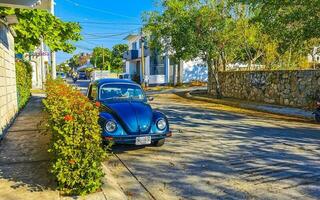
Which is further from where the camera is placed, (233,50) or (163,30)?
(163,30)

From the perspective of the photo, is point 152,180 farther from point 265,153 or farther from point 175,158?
point 265,153

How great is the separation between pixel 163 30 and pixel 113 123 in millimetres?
19563

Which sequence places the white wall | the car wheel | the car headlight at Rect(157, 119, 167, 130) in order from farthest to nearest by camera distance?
the white wall
the car wheel
the car headlight at Rect(157, 119, 167, 130)

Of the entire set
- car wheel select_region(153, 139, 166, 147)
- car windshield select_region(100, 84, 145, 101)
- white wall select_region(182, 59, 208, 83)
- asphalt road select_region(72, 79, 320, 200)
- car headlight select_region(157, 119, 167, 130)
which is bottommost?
asphalt road select_region(72, 79, 320, 200)

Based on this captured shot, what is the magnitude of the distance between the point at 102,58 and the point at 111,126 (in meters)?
90.2

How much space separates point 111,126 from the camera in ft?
26.3

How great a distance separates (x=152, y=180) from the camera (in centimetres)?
628

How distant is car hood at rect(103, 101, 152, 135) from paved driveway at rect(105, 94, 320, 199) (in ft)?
1.98

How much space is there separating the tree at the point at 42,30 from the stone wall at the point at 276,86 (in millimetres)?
10617

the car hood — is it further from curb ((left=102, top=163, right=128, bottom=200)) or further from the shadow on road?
curb ((left=102, top=163, right=128, bottom=200))

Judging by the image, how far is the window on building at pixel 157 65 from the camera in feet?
151

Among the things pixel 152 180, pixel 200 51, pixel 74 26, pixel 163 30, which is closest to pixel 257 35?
pixel 200 51

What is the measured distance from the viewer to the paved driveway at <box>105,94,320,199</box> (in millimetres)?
5617

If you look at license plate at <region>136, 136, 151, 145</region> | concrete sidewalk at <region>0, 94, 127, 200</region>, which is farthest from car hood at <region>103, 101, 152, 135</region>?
concrete sidewalk at <region>0, 94, 127, 200</region>
